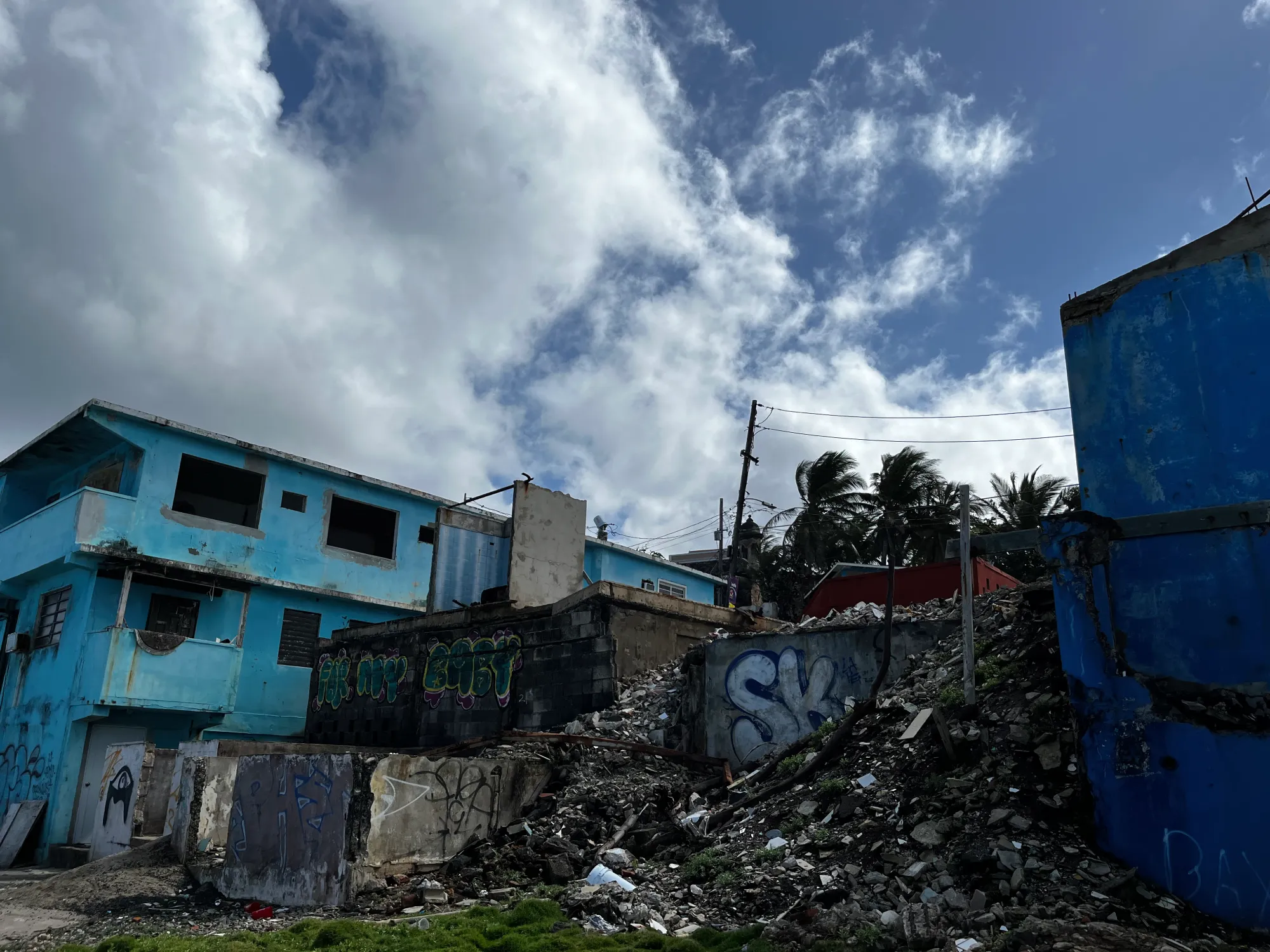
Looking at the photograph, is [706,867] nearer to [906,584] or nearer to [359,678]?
[906,584]

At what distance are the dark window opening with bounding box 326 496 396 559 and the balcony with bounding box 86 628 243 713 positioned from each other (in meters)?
4.43

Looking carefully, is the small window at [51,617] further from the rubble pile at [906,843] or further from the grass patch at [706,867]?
the grass patch at [706,867]

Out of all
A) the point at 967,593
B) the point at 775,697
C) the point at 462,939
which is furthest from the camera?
the point at 775,697

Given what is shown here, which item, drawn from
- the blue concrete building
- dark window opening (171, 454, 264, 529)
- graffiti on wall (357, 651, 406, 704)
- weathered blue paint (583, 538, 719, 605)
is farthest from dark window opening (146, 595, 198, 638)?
weathered blue paint (583, 538, 719, 605)

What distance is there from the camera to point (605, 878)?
317 inches

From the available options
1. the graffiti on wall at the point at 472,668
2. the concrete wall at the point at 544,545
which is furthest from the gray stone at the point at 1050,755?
the concrete wall at the point at 544,545

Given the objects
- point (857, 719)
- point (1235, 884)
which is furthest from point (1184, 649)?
point (857, 719)

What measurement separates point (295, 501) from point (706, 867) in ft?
54.9

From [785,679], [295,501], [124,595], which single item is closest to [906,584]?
[785,679]

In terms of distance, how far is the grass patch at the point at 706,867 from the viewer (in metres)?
7.58

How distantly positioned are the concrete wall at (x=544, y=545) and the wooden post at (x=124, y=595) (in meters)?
8.14

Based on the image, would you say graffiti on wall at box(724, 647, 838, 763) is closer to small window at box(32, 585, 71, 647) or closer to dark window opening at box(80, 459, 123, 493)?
dark window opening at box(80, 459, 123, 493)

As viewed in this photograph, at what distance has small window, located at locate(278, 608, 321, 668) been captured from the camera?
2122 cm

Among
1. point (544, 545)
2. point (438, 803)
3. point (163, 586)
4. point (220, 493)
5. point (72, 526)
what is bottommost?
point (438, 803)
